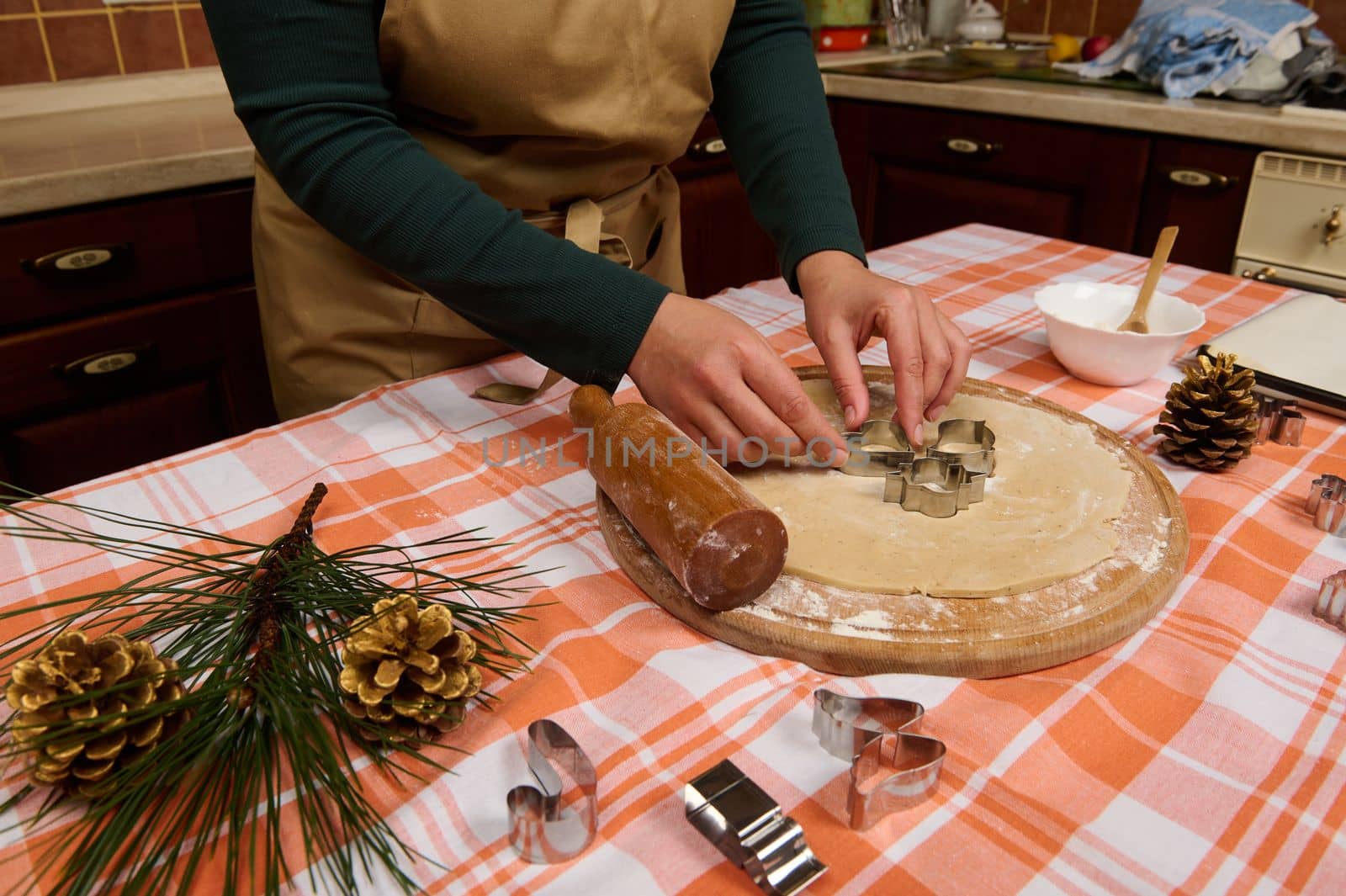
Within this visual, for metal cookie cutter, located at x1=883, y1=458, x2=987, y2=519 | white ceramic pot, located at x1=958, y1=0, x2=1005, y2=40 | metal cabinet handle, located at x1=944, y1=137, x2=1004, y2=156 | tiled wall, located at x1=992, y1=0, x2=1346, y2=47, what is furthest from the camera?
white ceramic pot, located at x1=958, y1=0, x2=1005, y2=40

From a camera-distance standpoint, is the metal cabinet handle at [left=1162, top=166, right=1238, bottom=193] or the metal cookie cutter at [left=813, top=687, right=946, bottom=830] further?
the metal cabinet handle at [left=1162, top=166, right=1238, bottom=193]

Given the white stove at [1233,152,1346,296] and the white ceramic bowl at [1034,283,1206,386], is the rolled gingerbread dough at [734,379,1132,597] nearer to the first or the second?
the white ceramic bowl at [1034,283,1206,386]

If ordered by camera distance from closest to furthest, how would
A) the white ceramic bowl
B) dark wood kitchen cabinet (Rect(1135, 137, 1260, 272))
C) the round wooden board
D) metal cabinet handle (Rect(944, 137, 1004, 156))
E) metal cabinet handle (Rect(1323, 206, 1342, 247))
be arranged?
the round wooden board, the white ceramic bowl, metal cabinet handle (Rect(1323, 206, 1342, 247)), dark wood kitchen cabinet (Rect(1135, 137, 1260, 272)), metal cabinet handle (Rect(944, 137, 1004, 156))

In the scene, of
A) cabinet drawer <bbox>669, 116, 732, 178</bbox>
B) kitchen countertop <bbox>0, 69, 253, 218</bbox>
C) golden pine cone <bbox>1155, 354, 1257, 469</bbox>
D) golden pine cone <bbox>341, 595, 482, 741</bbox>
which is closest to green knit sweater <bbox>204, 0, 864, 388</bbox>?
golden pine cone <bbox>341, 595, 482, 741</bbox>

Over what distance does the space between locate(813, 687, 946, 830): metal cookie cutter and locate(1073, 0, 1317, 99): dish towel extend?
183 centimetres

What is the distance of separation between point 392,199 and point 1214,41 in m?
1.78

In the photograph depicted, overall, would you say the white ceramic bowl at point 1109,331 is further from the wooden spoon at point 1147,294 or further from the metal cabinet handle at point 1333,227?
the metal cabinet handle at point 1333,227

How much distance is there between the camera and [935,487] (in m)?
0.70

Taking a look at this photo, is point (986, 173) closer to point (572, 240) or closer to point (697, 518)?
point (572, 240)

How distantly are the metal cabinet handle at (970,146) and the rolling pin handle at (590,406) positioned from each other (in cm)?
167

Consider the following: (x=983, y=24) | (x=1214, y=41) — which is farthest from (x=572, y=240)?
(x=983, y=24)

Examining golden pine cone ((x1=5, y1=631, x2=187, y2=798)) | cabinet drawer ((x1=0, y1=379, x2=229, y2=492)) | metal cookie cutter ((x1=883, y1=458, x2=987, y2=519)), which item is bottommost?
cabinet drawer ((x1=0, y1=379, x2=229, y2=492))

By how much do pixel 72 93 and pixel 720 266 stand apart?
136 centimetres

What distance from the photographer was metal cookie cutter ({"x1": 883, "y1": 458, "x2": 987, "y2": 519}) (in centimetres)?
66
